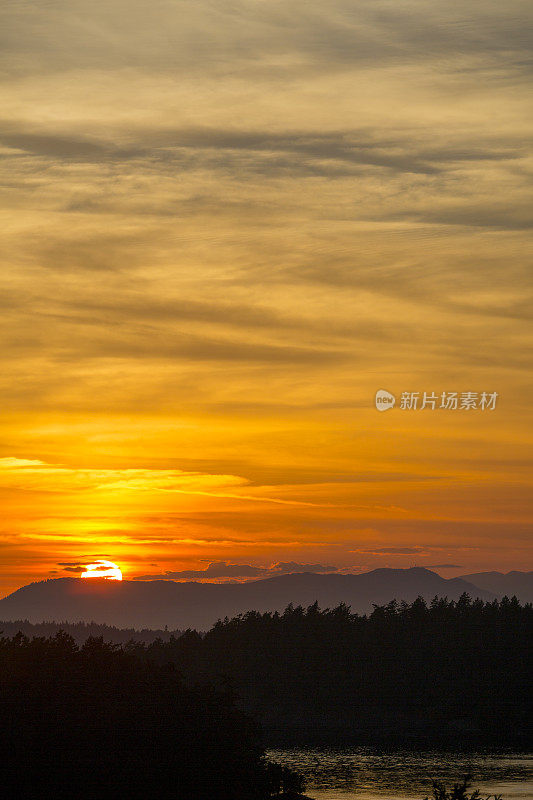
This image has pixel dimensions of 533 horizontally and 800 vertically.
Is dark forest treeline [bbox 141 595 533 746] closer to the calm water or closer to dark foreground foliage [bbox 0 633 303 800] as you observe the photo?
the calm water

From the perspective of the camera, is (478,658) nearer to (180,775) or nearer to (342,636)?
(342,636)

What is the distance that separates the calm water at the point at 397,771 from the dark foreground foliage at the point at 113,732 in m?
49.7

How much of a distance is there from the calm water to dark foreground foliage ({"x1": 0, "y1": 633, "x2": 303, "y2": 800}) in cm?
4974

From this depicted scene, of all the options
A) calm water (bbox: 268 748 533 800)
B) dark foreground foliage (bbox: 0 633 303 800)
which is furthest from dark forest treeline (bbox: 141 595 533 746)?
dark foreground foliage (bbox: 0 633 303 800)

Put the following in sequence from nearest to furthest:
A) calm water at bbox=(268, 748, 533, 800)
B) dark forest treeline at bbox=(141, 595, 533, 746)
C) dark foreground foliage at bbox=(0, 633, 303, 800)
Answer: dark foreground foliage at bbox=(0, 633, 303, 800) → calm water at bbox=(268, 748, 533, 800) → dark forest treeline at bbox=(141, 595, 533, 746)

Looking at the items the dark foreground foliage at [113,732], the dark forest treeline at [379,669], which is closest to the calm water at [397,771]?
the dark forest treeline at [379,669]

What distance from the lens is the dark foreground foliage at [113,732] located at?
40.9 metres

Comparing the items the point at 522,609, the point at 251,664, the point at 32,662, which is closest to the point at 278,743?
the point at 251,664

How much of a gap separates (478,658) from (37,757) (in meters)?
147

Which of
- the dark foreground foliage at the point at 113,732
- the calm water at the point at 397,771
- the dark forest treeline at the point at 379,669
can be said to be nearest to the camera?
the dark foreground foliage at the point at 113,732

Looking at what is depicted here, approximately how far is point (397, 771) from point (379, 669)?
5470 centimetres

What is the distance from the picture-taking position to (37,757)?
41.0m

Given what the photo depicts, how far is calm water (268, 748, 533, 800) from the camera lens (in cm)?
9925

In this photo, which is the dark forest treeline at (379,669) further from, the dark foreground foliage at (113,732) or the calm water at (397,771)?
the dark foreground foliage at (113,732)
